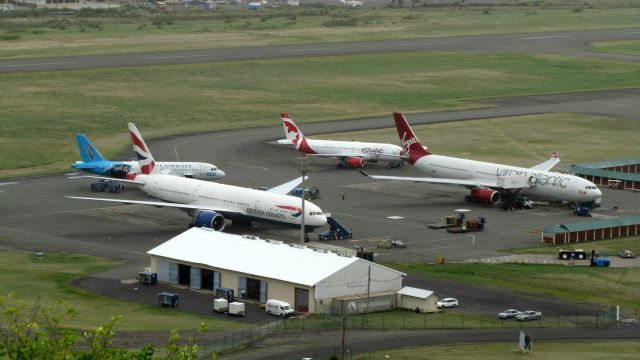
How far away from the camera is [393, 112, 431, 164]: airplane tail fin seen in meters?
158

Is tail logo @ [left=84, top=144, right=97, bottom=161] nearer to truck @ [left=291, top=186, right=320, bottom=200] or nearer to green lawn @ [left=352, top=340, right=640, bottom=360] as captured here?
truck @ [left=291, top=186, right=320, bottom=200]

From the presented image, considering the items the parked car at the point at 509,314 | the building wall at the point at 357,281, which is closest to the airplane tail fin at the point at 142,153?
the building wall at the point at 357,281

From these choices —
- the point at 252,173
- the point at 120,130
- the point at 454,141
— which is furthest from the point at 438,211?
the point at 120,130

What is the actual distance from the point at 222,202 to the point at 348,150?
43.3 meters

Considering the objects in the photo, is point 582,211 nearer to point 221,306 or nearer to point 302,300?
point 302,300

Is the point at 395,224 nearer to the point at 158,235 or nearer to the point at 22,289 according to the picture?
the point at 158,235

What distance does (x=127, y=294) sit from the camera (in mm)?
102812

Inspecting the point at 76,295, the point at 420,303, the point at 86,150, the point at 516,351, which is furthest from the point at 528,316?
the point at 86,150

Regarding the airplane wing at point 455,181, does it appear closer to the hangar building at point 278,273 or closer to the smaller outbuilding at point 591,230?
the smaller outbuilding at point 591,230

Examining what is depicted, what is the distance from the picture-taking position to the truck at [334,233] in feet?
413

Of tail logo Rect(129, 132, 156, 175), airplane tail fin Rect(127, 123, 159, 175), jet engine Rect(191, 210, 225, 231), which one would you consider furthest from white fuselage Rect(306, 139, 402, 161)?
jet engine Rect(191, 210, 225, 231)

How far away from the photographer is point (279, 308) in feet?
318

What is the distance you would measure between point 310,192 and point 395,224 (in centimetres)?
1680

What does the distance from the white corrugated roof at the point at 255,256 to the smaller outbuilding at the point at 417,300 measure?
15.8 feet
